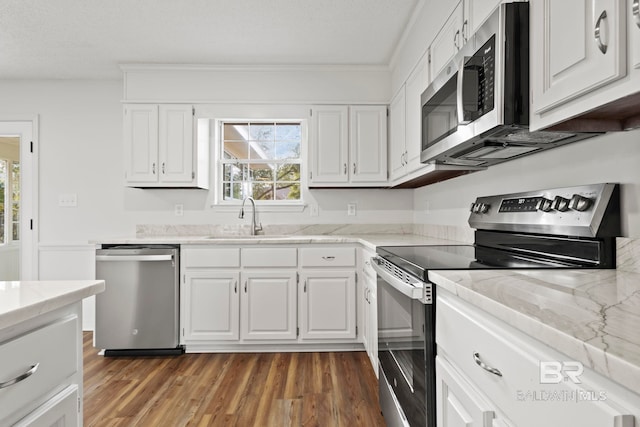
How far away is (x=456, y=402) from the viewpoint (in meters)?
1.04

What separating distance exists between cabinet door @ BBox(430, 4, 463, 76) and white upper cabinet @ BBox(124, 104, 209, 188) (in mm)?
2135

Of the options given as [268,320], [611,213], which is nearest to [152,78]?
[268,320]

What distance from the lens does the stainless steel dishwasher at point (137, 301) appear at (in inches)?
115

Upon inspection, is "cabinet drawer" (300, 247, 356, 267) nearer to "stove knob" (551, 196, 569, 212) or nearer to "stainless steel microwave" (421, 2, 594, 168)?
"stainless steel microwave" (421, 2, 594, 168)

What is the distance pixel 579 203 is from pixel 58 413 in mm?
1648

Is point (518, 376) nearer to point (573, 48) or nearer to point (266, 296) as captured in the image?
point (573, 48)

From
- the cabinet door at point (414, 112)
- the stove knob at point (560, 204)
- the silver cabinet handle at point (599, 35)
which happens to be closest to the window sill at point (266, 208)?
the cabinet door at point (414, 112)

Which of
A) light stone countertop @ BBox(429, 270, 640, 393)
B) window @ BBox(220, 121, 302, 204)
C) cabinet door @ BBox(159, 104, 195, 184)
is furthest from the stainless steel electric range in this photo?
cabinet door @ BBox(159, 104, 195, 184)

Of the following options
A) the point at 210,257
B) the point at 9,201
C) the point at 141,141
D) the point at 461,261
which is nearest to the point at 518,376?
the point at 461,261

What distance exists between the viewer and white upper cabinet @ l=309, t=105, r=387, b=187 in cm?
332

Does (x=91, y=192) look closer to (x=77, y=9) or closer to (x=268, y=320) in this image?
(x=77, y=9)

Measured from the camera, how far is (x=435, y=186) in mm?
3025

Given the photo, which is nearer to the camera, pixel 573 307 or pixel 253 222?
pixel 573 307

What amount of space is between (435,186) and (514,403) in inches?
95.3
